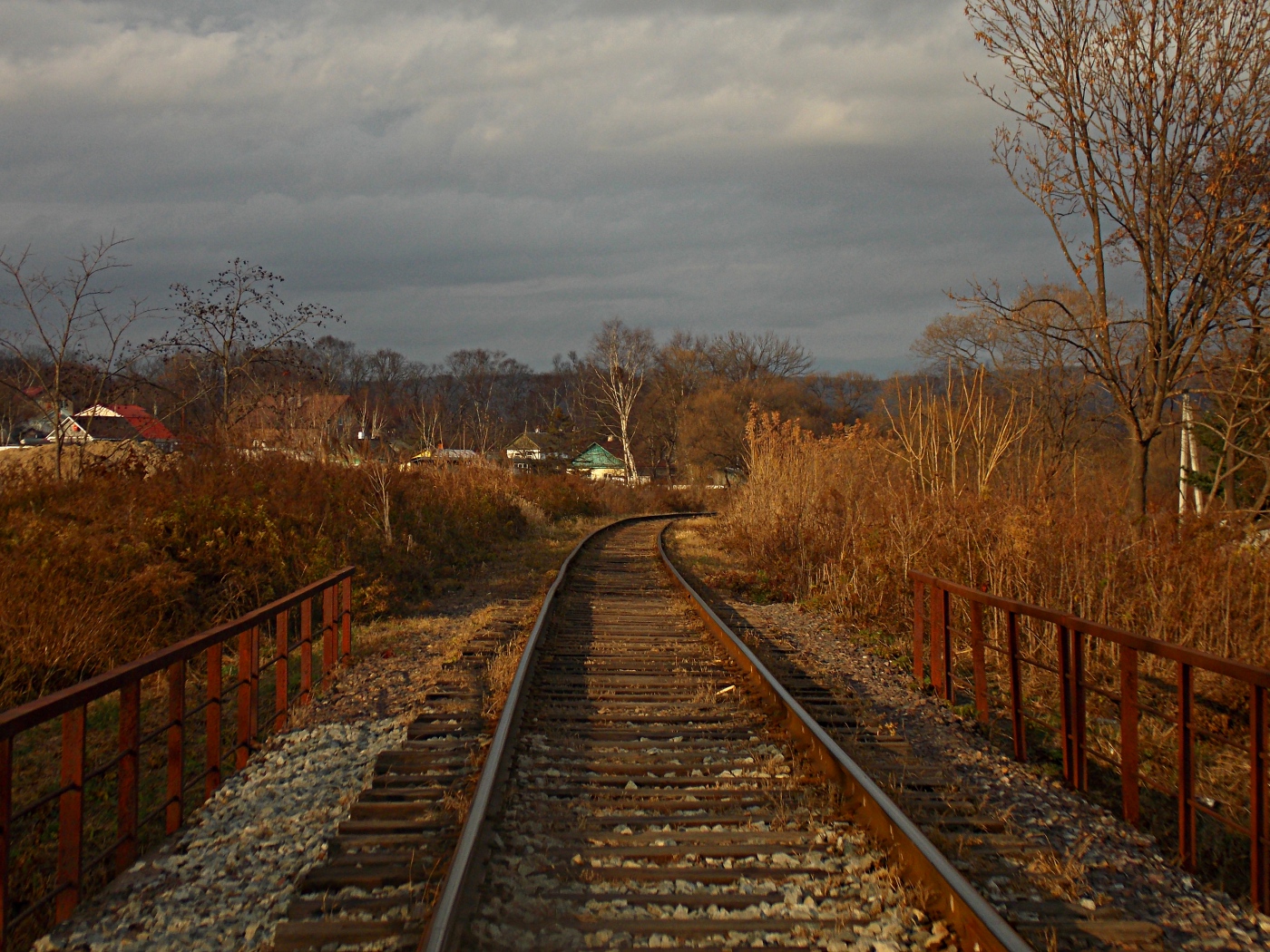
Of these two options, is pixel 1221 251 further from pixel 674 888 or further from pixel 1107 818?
pixel 674 888

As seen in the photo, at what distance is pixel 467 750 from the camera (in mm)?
5414

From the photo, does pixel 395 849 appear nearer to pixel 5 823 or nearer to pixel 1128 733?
pixel 5 823

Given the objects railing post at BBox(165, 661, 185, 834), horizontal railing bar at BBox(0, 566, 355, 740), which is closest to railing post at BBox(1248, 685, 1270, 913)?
horizontal railing bar at BBox(0, 566, 355, 740)

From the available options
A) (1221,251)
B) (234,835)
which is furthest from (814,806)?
(1221,251)

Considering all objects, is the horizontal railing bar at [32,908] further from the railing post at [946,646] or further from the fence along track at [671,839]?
the railing post at [946,646]

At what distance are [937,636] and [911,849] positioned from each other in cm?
374

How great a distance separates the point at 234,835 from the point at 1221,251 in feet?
34.9

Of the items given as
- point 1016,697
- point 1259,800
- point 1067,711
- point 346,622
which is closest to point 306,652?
point 346,622

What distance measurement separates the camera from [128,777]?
13.7 ft

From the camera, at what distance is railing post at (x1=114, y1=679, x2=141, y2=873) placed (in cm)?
409

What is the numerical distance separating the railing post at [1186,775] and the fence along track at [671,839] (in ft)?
4.62

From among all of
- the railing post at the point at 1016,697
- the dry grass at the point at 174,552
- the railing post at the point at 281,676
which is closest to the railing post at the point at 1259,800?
the railing post at the point at 1016,697

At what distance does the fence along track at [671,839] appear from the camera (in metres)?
3.29

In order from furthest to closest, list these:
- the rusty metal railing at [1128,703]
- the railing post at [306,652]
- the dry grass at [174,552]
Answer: the dry grass at [174,552], the railing post at [306,652], the rusty metal railing at [1128,703]
